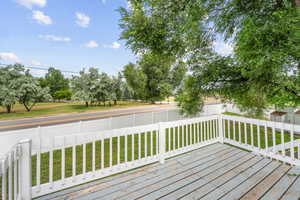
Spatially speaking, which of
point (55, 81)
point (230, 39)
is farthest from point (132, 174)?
point (55, 81)

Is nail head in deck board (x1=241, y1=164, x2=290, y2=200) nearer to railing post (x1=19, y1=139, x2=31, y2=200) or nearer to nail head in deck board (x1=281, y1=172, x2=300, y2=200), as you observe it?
nail head in deck board (x1=281, y1=172, x2=300, y2=200)

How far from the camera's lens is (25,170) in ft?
4.97

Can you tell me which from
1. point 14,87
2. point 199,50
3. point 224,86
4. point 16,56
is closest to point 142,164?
point 224,86

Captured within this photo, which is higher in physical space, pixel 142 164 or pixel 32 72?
pixel 32 72

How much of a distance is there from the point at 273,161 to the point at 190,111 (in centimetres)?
212

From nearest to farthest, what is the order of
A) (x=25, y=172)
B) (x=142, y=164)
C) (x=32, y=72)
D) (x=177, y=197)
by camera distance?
1. (x=25, y=172)
2. (x=177, y=197)
3. (x=142, y=164)
4. (x=32, y=72)

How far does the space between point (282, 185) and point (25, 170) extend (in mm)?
3161

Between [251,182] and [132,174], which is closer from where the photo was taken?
[251,182]

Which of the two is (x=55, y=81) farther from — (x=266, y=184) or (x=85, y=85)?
(x=266, y=184)

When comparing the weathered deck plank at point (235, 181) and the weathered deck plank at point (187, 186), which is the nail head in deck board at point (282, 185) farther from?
the weathered deck plank at point (187, 186)

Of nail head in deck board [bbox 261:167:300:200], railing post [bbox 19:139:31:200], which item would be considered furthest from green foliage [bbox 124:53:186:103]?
railing post [bbox 19:139:31:200]

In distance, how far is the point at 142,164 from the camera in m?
2.44

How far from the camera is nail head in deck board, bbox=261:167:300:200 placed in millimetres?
1688

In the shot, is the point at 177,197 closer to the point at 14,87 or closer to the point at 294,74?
the point at 294,74
